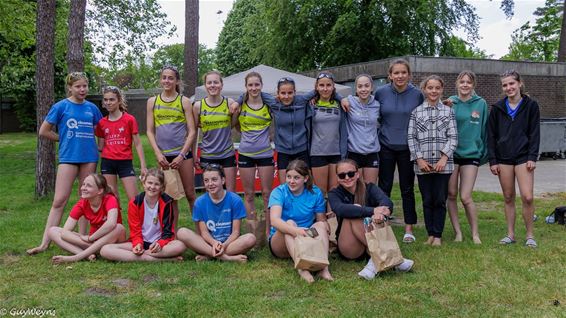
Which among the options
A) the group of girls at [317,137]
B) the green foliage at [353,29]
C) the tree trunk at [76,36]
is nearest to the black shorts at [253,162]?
the group of girls at [317,137]

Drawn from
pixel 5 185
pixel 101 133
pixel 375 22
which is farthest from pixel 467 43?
pixel 101 133

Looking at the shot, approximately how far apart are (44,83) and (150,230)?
5.52 meters

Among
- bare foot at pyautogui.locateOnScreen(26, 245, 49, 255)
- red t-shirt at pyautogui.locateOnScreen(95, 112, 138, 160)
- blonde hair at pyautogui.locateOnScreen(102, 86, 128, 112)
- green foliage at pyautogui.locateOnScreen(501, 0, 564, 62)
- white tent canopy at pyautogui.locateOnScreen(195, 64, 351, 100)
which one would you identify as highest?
green foliage at pyautogui.locateOnScreen(501, 0, 564, 62)

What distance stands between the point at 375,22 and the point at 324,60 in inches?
128

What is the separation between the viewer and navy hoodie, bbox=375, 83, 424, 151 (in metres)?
5.73

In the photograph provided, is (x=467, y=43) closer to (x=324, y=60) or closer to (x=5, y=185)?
(x=324, y=60)

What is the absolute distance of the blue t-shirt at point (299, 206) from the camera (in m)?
4.88

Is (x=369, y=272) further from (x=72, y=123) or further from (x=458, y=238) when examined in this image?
(x=72, y=123)

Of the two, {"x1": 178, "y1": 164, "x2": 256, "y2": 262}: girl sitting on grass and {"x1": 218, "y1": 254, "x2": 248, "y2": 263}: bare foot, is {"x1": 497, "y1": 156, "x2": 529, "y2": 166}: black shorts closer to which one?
{"x1": 178, "y1": 164, "x2": 256, "y2": 262}: girl sitting on grass

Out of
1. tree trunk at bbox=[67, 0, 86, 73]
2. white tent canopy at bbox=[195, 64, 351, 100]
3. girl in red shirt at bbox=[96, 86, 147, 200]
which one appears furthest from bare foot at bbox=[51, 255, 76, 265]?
white tent canopy at bbox=[195, 64, 351, 100]

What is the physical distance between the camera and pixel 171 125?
555 centimetres

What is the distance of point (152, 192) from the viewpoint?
5.03 meters

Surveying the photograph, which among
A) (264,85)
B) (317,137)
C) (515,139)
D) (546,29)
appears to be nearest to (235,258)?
(317,137)

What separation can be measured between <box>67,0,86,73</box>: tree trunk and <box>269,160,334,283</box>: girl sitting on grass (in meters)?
6.18
